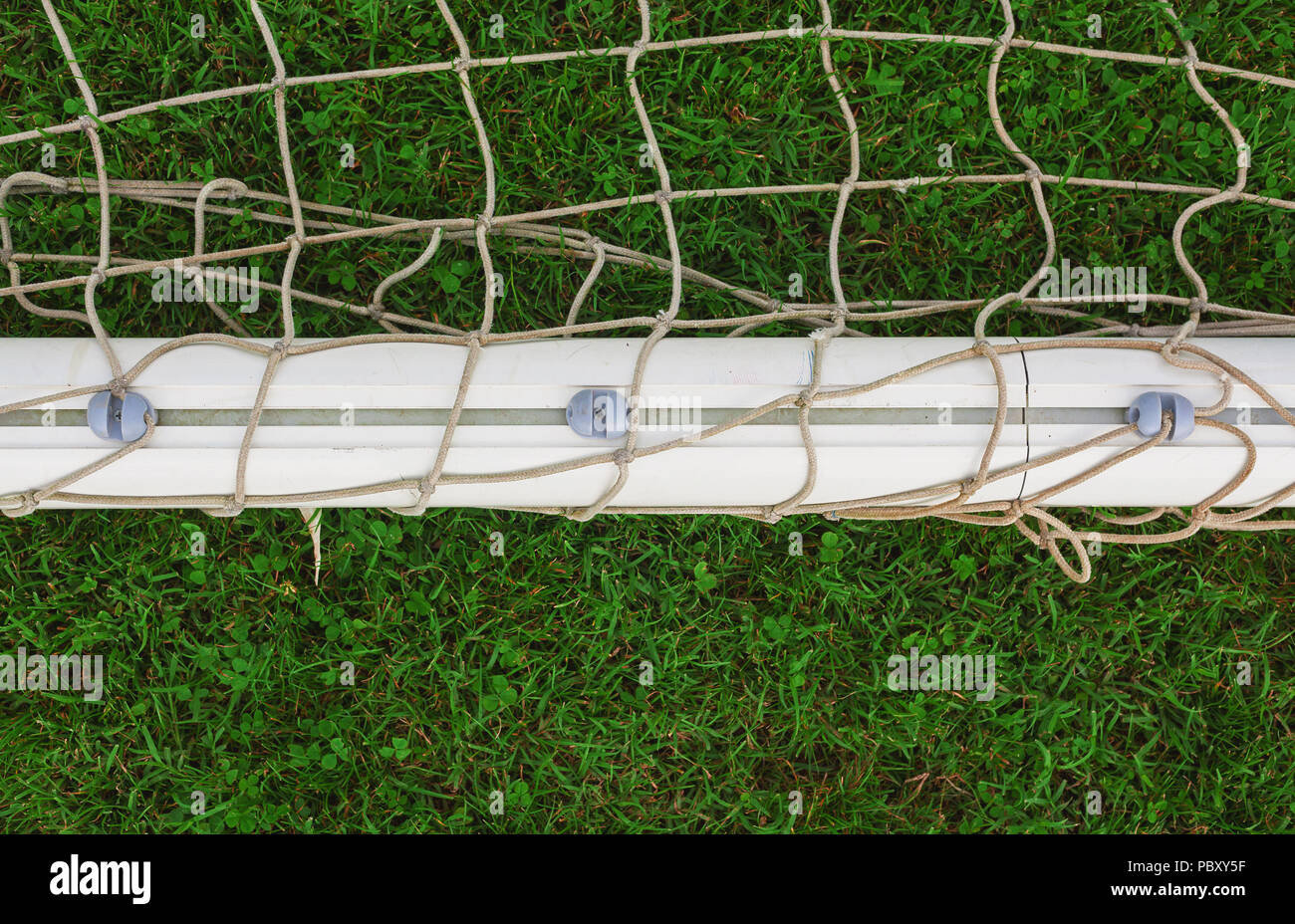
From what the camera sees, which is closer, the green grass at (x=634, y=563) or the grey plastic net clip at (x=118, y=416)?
the grey plastic net clip at (x=118, y=416)

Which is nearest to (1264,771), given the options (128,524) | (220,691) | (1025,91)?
(1025,91)

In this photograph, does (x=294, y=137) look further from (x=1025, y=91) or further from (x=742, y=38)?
(x=1025, y=91)

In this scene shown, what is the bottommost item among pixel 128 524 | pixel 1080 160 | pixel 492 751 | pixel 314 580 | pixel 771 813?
pixel 771 813

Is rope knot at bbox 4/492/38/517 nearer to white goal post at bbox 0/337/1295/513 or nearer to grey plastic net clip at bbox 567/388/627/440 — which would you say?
white goal post at bbox 0/337/1295/513

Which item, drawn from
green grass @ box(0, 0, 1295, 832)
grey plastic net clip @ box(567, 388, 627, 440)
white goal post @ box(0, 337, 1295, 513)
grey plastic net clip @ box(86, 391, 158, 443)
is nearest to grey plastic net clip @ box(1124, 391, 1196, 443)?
white goal post @ box(0, 337, 1295, 513)

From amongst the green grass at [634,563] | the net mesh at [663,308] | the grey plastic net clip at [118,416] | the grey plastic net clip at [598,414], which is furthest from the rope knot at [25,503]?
the grey plastic net clip at [598,414]

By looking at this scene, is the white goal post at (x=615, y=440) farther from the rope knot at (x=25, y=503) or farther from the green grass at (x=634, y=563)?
the green grass at (x=634, y=563)
